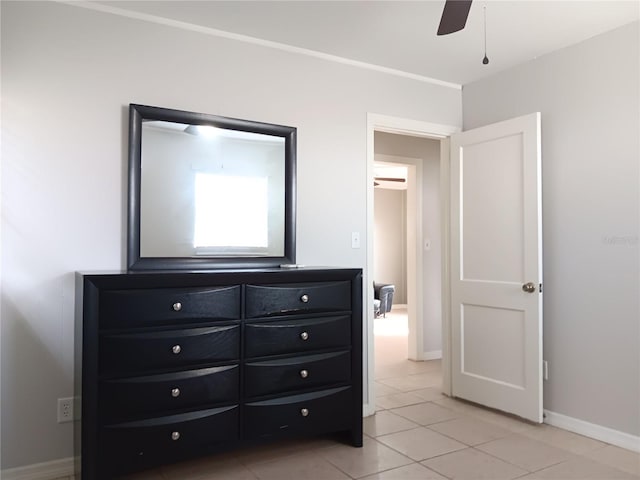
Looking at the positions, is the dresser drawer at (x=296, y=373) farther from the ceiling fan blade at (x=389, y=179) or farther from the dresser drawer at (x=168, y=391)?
the ceiling fan blade at (x=389, y=179)

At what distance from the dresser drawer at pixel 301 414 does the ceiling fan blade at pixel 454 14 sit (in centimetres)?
186

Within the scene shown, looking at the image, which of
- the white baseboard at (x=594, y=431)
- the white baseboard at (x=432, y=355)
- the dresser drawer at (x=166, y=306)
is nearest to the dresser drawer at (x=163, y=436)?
the dresser drawer at (x=166, y=306)

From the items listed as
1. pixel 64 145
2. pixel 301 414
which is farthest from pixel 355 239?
pixel 64 145

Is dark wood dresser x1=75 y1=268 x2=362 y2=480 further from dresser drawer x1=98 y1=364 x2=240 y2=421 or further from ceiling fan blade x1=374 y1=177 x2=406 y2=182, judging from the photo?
ceiling fan blade x1=374 y1=177 x2=406 y2=182

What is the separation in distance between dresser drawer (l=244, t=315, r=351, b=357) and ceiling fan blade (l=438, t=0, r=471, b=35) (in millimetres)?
1525

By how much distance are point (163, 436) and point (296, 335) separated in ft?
2.55

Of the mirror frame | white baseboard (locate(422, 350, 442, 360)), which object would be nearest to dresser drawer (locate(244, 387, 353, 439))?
the mirror frame

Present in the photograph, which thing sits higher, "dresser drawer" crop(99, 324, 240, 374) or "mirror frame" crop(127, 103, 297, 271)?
"mirror frame" crop(127, 103, 297, 271)

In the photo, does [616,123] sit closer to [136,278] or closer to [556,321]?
[556,321]

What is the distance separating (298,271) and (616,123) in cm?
202

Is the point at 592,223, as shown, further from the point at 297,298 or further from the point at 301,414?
the point at 301,414

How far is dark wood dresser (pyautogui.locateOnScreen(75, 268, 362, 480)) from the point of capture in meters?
2.07

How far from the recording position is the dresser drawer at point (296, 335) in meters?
2.41

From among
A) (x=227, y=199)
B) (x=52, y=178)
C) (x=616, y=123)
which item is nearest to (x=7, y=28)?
(x=52, y=178)
